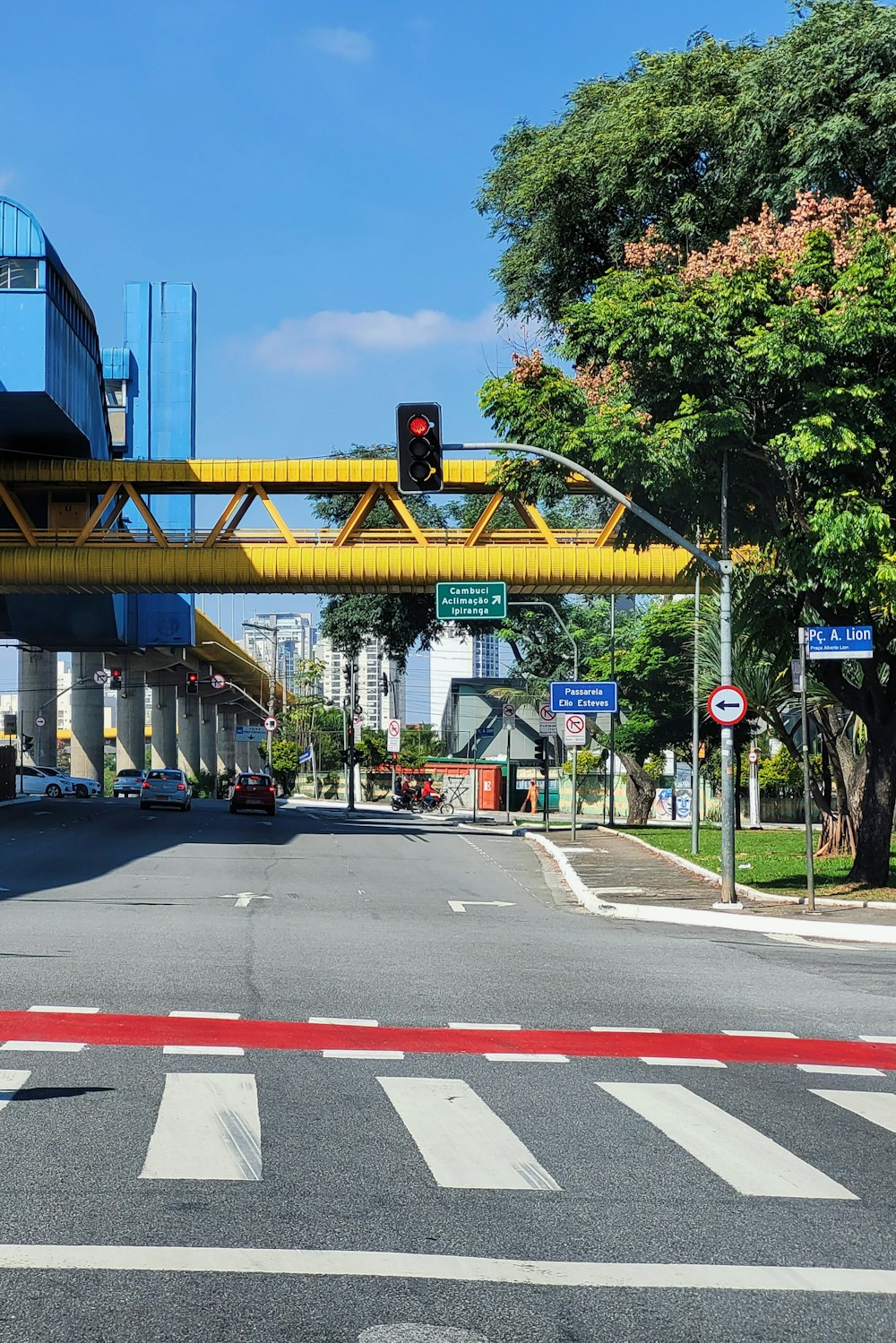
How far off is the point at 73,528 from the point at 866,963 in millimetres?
34082

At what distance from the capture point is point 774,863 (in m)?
30.0

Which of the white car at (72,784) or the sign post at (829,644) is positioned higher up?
the sign post at (829,644)

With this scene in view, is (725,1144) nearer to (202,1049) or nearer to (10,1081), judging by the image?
(202,1049)

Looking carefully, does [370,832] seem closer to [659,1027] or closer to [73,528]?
[73,528]

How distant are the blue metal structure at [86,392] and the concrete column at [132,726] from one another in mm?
20911

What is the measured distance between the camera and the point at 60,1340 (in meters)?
4.31

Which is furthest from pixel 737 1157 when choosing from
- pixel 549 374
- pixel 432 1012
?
pixel 549 374

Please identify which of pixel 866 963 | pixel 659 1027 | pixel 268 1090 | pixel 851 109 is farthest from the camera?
pixel 851 109

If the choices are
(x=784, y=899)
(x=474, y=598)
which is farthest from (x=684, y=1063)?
(x=474, y=598)

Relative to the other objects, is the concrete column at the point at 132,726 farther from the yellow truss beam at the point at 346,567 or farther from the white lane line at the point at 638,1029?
the white lane line at the point at 638,1029

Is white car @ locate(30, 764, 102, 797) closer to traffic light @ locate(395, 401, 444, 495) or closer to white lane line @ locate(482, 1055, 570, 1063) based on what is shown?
traffic light @ locate(395, 401, 444, 495)

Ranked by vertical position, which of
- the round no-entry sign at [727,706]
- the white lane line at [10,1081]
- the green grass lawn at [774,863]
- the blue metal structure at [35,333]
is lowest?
the green grass lawn at [774,863]

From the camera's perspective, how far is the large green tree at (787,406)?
20141 mm

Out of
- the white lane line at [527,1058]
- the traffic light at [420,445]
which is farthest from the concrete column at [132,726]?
the white lane line at [527,1058]
